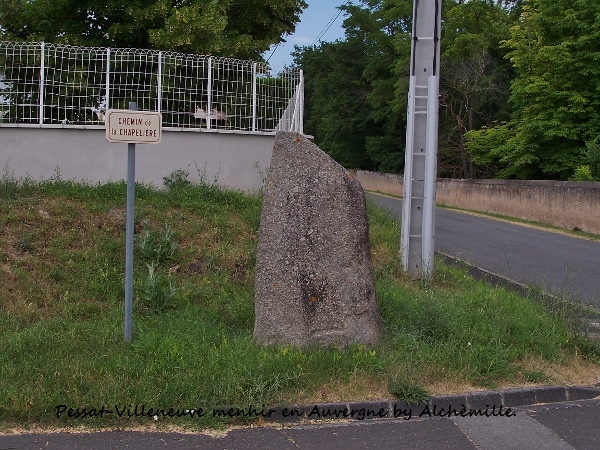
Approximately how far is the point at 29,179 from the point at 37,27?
5551 mm

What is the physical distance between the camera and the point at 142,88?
11461mm

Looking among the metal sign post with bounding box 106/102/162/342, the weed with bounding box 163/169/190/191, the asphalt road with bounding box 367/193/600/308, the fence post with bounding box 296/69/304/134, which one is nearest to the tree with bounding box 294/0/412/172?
the asphalt road with bounding box 367/193/600/308

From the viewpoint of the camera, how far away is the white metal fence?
11.0 metres

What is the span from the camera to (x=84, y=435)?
4.67 metres

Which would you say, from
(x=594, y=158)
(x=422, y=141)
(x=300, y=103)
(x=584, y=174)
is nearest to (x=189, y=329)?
(x=422, y=141)

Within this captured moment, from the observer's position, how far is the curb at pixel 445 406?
5.07 meters

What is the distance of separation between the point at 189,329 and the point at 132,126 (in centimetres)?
196

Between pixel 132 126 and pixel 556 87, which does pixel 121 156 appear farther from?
pixel 556 87

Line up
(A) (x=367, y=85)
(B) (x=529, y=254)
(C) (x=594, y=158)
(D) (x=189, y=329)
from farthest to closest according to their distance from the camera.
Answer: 1. (A) (x=367, y=85)
2. (C) (x=594, y=158)
3. (B) (x=529, y=254)
4. (D) (x=189, y=329)

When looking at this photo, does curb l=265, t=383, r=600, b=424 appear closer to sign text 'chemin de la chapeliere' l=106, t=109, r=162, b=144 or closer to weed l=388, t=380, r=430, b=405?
weed l=388, t=380, r=430, b=405

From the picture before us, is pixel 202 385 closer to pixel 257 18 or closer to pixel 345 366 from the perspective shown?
pixel 345 366

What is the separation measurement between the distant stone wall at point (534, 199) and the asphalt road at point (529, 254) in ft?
4.87

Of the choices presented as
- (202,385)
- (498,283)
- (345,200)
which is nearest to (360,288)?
(345,200)

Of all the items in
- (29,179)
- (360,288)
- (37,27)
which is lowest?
(360,288)
